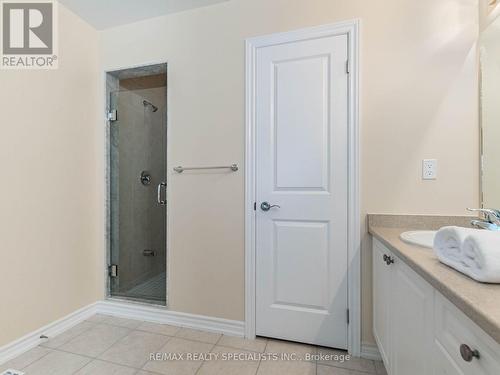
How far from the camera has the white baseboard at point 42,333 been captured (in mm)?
1558

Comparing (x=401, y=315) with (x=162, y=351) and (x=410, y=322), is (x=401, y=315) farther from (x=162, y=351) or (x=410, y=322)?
(x=162, y=351)

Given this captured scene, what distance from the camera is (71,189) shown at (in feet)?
6.52

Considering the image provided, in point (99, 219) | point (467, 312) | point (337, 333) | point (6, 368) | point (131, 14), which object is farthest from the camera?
point (99, 219)

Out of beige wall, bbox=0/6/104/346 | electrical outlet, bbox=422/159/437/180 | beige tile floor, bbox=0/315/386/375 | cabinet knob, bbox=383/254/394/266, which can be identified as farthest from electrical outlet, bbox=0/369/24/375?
electrical outlet, bbox=422/159/437/180

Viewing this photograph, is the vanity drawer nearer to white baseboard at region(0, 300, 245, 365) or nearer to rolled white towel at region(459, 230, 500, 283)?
rolled white towel at region(459, 230, 500, 283)

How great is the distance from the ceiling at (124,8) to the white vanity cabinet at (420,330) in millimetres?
2097

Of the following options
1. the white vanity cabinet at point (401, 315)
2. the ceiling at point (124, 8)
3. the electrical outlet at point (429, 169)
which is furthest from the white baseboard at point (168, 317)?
the ceiling at point (124, 8)

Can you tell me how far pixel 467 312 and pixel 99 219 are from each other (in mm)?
2445

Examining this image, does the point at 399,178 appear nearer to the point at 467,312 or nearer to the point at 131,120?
the point at 467,312

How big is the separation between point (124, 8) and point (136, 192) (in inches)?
57.7

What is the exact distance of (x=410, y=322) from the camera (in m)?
0.99

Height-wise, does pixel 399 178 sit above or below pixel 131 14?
below

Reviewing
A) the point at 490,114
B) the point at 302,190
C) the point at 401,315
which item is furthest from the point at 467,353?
the point at 490,114

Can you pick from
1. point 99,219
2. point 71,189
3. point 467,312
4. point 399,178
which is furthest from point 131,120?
point 467,312
